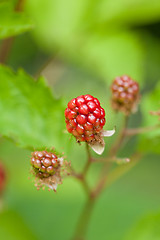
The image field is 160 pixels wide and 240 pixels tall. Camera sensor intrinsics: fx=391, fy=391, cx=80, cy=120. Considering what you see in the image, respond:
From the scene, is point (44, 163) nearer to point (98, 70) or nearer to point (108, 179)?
point (108, 179)

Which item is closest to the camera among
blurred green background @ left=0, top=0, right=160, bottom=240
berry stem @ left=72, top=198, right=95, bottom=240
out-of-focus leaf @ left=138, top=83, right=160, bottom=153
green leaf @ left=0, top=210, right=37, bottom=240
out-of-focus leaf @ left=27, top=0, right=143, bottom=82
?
out-of-focus leaf @ left=138, top=83, right=160, bottom=153

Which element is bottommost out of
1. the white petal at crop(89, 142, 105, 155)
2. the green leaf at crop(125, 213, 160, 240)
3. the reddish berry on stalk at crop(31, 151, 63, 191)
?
Result: the reddish berry on stalk at crop(31, 151, 63, 191)

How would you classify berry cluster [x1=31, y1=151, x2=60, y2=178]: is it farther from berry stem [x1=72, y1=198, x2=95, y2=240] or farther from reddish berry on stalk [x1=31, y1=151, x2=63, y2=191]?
berry stem [x1=72, y1=198, x2=95, y2=240]

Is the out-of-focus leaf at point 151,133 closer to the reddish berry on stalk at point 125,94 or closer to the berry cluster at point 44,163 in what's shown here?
the reddish berry on stalk at point 125,94

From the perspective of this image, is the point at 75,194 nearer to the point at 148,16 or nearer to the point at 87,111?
the point at 148,16

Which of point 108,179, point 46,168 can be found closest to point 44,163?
point 46,168

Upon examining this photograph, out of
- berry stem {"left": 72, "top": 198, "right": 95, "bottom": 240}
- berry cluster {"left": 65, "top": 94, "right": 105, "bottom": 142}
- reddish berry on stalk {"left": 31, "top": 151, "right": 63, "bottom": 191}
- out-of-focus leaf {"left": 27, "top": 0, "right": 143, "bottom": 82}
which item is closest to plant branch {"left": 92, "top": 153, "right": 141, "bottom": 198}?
berry stem {"left": 72, "top": 198, "right": 95, "bottom": 240}
